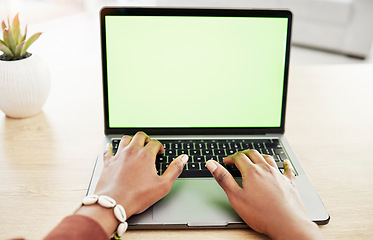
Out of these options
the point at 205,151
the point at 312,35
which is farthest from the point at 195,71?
the point at 312,35

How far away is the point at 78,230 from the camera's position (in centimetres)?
53

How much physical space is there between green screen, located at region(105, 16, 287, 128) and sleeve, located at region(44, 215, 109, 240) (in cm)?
34

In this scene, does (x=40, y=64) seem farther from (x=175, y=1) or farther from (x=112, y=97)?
(x=175, y=1)

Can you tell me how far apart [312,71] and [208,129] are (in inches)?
25.0

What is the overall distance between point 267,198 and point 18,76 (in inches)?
27.0

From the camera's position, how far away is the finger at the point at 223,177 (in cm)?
66

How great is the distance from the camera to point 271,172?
68 centimetres

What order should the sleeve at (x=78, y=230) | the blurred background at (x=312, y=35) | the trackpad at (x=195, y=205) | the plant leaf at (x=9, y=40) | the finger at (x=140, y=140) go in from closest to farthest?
1. the sleeve at (x=78, y=230)
2. the trackpad at (x=195, y=205)
3. the finger at (x=140, y=140)
4. the plant leaf at (x=9, y=40)
5. the blurred background at (x=312, y=35)

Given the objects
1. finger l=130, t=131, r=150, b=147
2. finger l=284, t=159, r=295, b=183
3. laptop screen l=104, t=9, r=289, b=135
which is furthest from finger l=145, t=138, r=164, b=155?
finger l=284, t=159, r=295, b=183

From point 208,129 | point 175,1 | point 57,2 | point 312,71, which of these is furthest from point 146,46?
point 57,2

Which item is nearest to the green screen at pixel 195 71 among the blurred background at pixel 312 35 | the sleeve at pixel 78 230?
the sleeve at pixel 78 230

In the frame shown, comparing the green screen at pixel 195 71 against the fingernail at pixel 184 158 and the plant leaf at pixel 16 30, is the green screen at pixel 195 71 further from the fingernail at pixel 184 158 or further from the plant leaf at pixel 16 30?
the plant leaf at pixel 16 30

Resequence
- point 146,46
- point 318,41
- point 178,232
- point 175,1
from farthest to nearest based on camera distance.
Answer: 1. point 175,1
2. point 318,41
3. point 146,46
4. point 178,232

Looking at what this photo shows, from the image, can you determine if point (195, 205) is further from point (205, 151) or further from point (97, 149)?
point (97, 149)
